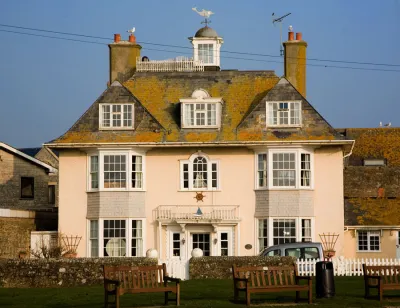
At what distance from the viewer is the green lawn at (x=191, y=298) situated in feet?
88.7

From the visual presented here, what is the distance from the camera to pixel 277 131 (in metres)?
48.0

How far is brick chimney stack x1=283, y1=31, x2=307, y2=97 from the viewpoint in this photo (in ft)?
170

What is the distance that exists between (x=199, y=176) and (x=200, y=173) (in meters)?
0.15

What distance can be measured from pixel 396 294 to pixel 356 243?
21569mm

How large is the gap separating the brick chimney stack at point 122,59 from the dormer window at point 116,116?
419 centimetres

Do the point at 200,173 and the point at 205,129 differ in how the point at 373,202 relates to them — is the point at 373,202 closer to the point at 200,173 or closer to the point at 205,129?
the point at 200,173

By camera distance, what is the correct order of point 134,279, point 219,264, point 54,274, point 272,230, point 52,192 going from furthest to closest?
point 52,192 → point 272,230 → point 219,264 → point 54,274 → point 134,279

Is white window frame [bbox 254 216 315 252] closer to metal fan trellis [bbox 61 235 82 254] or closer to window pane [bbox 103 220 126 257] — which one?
window pane [bbox 103 220 126 257]

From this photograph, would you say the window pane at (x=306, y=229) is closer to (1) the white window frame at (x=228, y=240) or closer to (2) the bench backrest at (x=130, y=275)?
(1) the white window frame at (x=228, y=240)

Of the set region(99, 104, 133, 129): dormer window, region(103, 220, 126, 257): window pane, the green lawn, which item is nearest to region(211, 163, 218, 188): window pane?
region(99, 104, 133, 129): dormer window

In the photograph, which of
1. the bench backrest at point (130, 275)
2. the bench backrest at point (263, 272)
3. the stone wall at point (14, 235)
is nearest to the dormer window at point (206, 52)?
the stone wall at point (14, 235)

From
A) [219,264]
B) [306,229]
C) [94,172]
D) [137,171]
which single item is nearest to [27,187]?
[94,172]

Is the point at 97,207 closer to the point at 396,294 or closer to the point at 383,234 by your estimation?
the point at 383,234

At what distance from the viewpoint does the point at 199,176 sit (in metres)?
48.7
